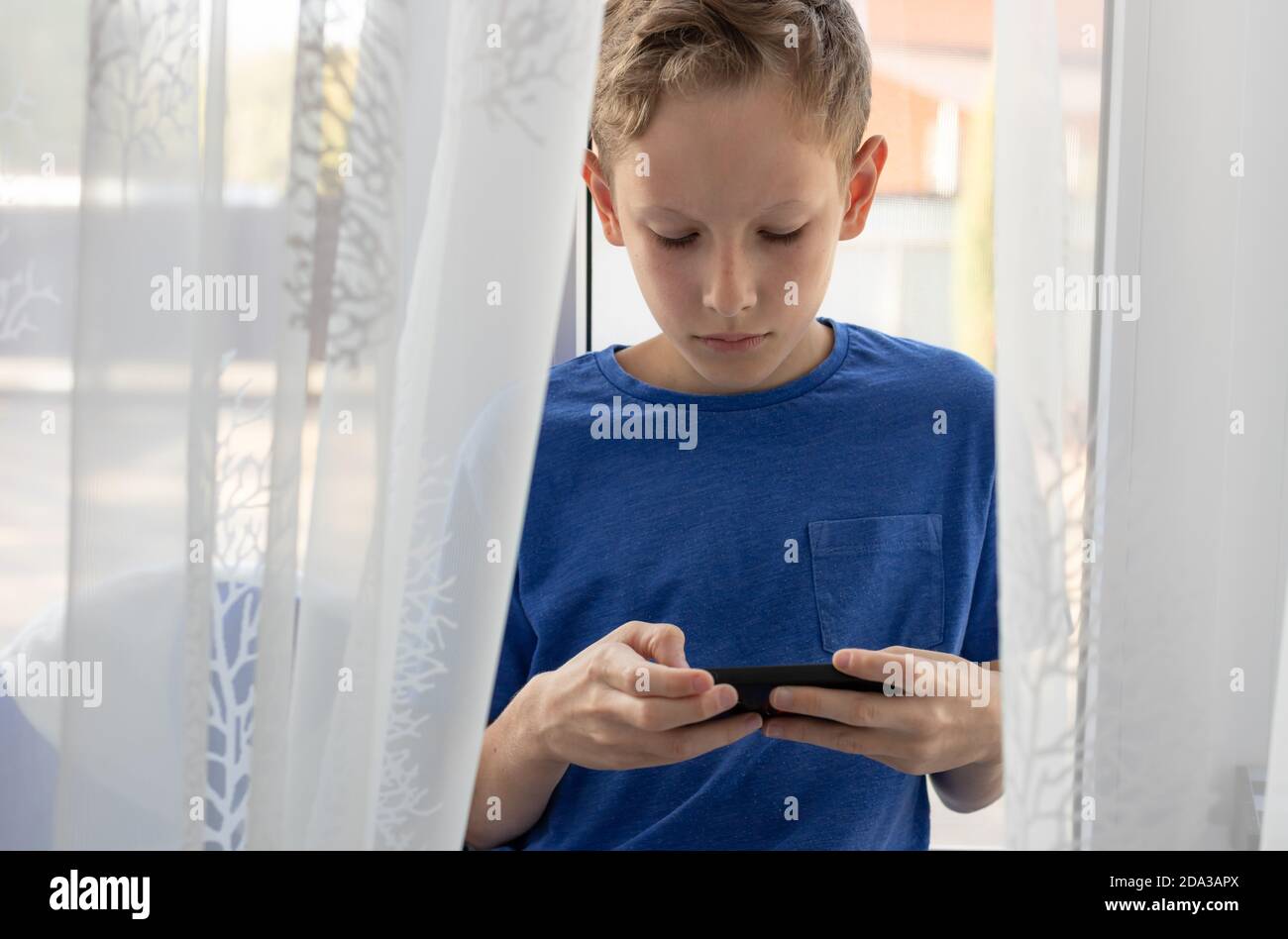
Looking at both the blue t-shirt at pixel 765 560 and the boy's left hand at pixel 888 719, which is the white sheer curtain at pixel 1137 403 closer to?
the boy's left hand at pixel 888 719

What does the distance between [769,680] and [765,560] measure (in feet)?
0.78

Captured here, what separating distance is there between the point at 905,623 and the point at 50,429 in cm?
68

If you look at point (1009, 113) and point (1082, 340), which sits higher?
point (1009, 113)

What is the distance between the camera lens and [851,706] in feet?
2.34

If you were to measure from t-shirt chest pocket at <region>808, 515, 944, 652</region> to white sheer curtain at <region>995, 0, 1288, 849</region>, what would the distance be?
0.33 metres

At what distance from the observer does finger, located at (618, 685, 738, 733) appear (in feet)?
2.23

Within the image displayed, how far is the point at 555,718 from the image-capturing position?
79cm

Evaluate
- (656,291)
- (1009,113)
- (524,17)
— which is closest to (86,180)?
(524,17)

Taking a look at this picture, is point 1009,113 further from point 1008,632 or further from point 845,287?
point 845,287

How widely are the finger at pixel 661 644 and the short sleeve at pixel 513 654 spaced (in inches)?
9.1

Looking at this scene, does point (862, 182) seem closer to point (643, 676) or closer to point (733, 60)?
point (733, 60)

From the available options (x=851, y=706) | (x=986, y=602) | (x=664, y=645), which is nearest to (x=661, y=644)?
(x=664, y=645)

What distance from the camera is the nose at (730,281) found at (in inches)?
31.3

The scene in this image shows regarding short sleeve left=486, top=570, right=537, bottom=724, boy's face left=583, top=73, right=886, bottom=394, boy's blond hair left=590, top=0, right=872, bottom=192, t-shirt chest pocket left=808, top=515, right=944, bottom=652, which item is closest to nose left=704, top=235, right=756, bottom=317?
boy's face left=583, top=73, right=886, bottom=394
